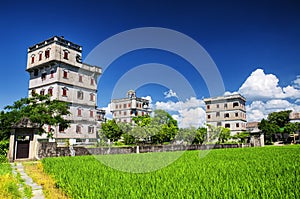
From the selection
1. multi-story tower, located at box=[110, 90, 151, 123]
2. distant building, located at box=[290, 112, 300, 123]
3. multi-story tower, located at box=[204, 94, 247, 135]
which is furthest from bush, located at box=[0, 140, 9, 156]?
distant building, located at box=[290, 112, 300, 123]

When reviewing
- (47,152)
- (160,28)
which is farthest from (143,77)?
(47,152)

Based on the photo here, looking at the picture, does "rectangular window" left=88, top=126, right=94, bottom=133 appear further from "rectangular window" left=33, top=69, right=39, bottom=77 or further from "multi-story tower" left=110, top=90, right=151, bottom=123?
"multi-story tower" left=110, top=90, right=151, bottom=123

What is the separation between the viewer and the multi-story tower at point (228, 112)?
5556 centimetres

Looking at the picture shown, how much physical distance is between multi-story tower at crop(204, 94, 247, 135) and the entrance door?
48059mm

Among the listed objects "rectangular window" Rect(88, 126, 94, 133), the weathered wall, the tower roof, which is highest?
the tower roof

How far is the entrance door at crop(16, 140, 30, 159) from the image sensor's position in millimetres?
15659

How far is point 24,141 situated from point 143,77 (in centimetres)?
900

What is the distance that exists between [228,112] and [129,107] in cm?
2455

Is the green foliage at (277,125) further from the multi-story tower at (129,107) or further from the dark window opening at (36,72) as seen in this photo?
the dark window opening at (36,72)

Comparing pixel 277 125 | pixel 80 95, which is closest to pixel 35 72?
pixel 80 95

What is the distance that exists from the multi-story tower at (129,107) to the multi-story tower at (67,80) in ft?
90.5

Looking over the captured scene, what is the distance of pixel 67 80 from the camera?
3122 centimetres

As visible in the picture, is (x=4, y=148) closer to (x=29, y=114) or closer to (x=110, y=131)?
(x=29, y=114)

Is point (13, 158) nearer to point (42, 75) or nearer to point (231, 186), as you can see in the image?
point (231, 186)
